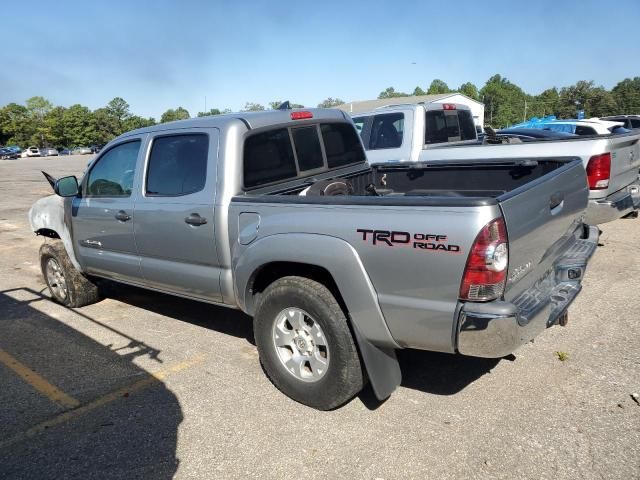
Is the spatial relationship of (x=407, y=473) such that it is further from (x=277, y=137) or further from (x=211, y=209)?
(x=277, y=137)

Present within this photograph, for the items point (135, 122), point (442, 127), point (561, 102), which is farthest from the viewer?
point (135, 122)

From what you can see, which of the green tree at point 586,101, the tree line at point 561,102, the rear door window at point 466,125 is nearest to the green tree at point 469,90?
the tree line at point 561,102

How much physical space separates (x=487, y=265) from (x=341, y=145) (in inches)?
94.4

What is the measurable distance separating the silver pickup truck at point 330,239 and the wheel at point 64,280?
0.37m

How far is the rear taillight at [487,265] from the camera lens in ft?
8.25

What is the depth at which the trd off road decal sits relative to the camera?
2.57 meters


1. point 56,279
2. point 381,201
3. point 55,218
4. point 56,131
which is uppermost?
point 56,131

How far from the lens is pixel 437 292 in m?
2.66

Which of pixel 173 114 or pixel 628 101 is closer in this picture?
Answer: pixel 628 101

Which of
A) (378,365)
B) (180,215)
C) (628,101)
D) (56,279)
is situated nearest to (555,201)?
(378,365)

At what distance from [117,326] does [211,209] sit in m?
2.15

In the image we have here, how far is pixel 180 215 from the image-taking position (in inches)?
152

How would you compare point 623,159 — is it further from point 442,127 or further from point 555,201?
point 555,201

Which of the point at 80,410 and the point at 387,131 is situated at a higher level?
the point at 387,131
